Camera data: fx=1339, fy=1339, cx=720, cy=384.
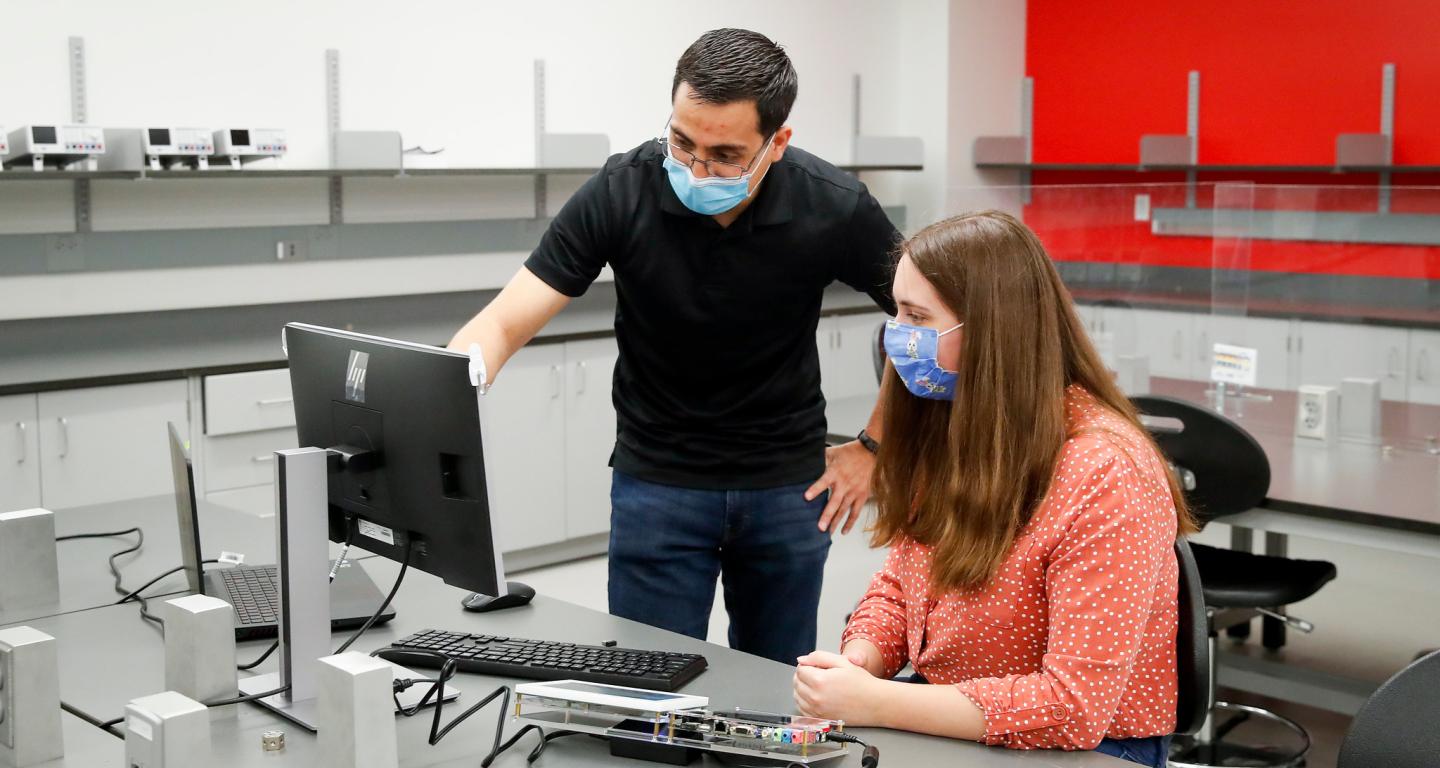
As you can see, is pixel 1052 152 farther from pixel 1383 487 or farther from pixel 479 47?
pixel 1383 487

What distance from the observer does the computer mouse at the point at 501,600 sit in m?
1.91

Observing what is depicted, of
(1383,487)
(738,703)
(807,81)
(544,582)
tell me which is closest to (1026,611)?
(738,703)

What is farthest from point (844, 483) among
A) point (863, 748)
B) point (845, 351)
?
point (845, 351)

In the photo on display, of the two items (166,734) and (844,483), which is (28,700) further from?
(844,483)

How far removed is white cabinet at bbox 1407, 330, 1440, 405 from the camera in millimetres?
3379

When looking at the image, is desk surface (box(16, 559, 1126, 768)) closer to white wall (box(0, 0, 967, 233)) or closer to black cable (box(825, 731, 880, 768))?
black cable (box(825, 731, 880, 768))

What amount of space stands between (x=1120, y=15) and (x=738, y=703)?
542 centimetres

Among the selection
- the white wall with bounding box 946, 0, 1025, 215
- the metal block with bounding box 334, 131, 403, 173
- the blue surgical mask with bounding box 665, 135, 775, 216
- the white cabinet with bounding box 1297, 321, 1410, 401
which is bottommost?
the white cabinet with bounding box 1297, 321, 1410, 401

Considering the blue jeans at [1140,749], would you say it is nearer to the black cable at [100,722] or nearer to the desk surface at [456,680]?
the desk surface at [456,680]

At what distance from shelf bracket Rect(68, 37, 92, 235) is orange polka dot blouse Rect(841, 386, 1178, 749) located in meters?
3.24

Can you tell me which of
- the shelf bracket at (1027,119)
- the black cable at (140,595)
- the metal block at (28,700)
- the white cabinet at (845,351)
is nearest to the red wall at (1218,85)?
the shelf bracket at (1027,119)

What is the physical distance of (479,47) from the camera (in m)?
4.86

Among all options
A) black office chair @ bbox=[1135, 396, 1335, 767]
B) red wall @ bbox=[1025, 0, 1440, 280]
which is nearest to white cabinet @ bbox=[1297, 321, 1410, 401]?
black office chair @ bbox=[1135, 396, 1335, 767]

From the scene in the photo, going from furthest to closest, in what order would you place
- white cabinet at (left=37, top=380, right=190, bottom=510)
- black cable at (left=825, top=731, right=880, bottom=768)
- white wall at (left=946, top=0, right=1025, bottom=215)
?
white wall at (left=946, top=0, right=1025, bottom=215) < white cabinet at (left=37, top=380, right=190, bottom=510) < black cable at (left=825, top=731, right=880, bottom=768)
